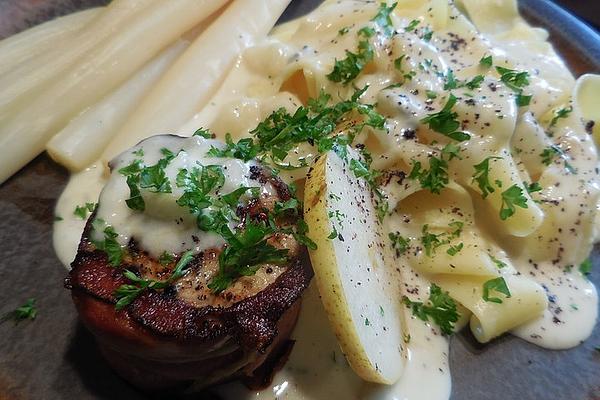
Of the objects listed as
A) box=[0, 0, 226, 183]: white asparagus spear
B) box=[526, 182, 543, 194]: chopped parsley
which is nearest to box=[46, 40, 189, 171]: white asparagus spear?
box=[0, 0, 226, 183]: white asparagus spear

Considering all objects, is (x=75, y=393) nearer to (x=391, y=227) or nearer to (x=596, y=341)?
(x=391, y=227)

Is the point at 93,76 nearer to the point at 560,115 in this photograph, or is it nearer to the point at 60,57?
the point at 60,57

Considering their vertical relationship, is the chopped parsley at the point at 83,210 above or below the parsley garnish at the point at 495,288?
above

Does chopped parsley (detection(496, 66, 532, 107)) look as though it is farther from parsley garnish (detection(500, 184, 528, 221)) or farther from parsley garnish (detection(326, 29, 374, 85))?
parsley garnish (detection(326, 29, 374, 85))

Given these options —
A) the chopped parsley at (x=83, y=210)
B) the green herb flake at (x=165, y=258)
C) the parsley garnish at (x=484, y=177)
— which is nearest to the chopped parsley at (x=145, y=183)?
the green herb flake at (x=165, y=258)

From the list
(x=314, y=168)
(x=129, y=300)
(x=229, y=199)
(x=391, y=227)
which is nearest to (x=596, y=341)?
(x=391, y=227)

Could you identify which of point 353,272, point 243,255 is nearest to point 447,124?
point 353,272

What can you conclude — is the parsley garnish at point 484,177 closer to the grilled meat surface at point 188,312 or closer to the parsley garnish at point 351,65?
the parsley garnish at point 351,65

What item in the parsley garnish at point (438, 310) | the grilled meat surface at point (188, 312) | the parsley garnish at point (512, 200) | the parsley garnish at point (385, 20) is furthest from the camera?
the parsley garnish at point (385, 20)
